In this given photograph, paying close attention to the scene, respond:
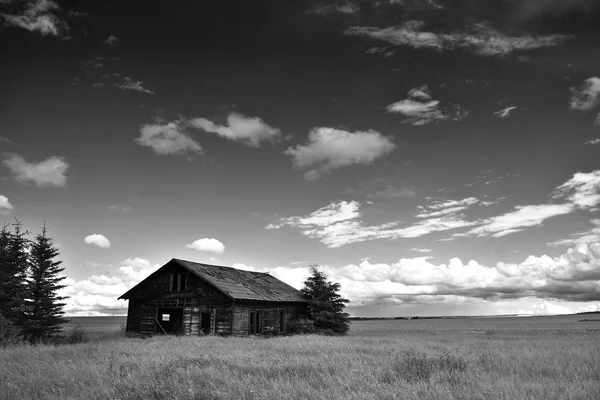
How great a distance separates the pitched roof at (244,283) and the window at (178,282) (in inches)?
36.1

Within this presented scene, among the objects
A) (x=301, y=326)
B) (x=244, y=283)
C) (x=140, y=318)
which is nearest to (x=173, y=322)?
(x=140, y=318)

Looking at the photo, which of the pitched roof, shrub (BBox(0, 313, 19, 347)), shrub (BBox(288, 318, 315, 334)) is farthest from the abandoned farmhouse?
shrub (BBox(0, 313, 19, 347))

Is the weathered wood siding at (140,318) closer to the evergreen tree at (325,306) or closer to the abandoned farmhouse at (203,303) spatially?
the abandoned farmhouse at (203,303)

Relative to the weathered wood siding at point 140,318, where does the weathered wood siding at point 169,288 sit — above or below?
above

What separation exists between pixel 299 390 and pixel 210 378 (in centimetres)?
249

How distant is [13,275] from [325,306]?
21.3 metres

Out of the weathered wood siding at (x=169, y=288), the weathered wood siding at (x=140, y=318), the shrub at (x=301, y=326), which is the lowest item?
the shrub at (x=301, y=326)

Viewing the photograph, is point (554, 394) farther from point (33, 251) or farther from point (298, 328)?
point (33, 251)

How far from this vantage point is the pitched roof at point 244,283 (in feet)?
91.8

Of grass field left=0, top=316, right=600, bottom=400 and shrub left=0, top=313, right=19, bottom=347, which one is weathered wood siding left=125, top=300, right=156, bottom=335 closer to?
shrub left=0, top=313, right=19, bottom=347

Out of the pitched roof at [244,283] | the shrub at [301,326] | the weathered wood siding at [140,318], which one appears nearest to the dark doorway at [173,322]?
the weathered wood siding at [140,318]

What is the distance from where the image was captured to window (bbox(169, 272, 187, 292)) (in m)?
29.1

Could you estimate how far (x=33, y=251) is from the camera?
2739cm

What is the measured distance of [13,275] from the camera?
27656 mm
